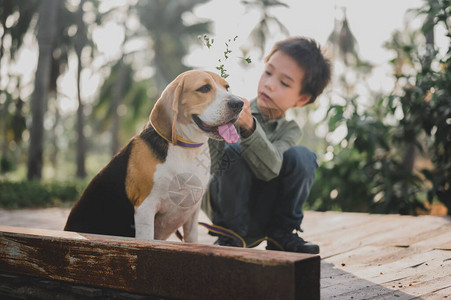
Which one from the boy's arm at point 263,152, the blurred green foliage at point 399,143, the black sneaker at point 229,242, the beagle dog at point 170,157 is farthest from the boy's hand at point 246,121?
the blurred green foliage at point 399,143

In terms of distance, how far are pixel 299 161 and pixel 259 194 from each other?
0.36 m

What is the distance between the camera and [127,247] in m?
1.53

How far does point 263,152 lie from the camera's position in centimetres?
231

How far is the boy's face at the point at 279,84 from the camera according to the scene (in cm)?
263

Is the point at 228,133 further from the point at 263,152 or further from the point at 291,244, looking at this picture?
the point at 291,244

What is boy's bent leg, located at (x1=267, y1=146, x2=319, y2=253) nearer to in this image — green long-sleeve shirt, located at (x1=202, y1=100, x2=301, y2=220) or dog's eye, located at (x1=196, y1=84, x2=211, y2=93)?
green long-sleeve shirt, located at (x1=202, y1=100, x2=301, y2=220)

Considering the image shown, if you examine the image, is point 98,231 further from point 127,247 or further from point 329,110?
point 329,110

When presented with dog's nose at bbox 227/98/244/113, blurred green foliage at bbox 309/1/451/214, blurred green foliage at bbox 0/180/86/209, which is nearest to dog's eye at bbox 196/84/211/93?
dog's nose at bbox 227/98/244/113

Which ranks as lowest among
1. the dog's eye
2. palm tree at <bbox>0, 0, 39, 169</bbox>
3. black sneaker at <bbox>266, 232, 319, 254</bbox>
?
black sneaker at <bbox>266, 232, 319, 254</bbox>

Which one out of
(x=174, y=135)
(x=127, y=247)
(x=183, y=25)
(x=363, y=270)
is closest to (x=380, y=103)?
(x=363, y=270)

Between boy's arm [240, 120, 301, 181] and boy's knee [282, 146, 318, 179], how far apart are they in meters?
0.05

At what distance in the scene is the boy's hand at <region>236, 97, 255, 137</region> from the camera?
203cm

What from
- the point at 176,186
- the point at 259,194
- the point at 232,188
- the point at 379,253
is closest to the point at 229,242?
the point at 232,188

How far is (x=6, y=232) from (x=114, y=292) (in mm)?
614
